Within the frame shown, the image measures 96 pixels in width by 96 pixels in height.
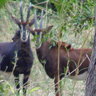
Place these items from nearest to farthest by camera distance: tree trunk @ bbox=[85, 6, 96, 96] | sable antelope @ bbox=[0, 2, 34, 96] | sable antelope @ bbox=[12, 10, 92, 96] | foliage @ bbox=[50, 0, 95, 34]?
tree trunk @ bbox=[85, 6, 96, 96], foliage @ bbox=[50, 0, 95, 34], sable antelope @ bbox=[12, 10, 92, 96], sable antelope @ bbox=[0, 2, 34, 96]

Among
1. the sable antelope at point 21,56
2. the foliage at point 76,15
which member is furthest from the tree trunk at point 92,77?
the sable antelope at point 21,56

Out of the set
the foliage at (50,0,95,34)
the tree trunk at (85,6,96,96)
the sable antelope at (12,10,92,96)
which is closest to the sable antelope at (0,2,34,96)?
the sable antelope at (12,10,92,96)

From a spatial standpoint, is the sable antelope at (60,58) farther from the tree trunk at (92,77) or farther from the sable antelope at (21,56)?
the tree trunk at (92,77)

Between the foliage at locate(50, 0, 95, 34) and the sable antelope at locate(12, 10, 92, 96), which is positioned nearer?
the foliage at locate(50, 0, 95, 34)

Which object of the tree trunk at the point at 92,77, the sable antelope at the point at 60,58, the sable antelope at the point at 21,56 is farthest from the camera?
the sable antelope at the point at 21,56

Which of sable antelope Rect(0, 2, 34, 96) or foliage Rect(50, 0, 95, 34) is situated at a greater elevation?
foliage Rect(50, 0, 95, 34)

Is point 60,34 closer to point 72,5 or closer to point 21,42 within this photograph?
point 72,5

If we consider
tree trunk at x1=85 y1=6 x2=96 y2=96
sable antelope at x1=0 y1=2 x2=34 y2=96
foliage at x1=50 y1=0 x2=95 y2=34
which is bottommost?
sable antelope at x1=0 y1=2 x2=34 y2=96

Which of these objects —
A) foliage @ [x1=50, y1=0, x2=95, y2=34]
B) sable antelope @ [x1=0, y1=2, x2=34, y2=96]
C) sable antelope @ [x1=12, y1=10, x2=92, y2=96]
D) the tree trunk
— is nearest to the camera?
the tree trunk

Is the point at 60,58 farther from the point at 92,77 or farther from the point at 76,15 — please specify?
the point at 92,77

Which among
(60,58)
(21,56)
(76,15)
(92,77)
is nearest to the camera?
(92,77)

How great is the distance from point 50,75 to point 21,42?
945mm

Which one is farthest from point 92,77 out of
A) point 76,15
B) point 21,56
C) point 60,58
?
point 21,56

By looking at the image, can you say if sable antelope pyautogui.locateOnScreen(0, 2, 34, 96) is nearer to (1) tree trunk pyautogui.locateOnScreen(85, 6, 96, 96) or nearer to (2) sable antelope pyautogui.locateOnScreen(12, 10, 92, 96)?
(2) sable antelope pyautogui.locateOnScreen(12, 10, 92, 96)
